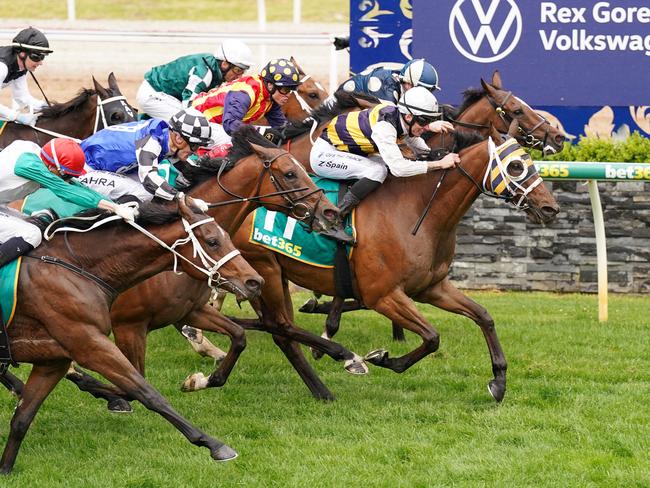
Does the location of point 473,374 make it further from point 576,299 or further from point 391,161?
point 576,299

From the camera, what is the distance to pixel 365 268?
7.77 metres

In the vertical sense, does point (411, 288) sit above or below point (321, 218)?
below

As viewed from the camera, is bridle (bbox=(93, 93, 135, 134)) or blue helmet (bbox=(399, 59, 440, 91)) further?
bridle (bbox=(93, 93, 135, 134))

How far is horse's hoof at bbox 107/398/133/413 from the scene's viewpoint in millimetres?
7480

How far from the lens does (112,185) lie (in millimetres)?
7414

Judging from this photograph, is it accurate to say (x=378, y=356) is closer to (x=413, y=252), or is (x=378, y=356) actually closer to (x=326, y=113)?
(x=413, y=252)

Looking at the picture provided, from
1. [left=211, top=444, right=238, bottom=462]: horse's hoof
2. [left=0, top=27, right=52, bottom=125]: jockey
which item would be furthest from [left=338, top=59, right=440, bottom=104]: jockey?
[left=211, top=444, right=238, bottom=462]: horse's hoof

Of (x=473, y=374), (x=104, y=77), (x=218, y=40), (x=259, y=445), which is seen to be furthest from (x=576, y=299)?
(x=104, y=77)

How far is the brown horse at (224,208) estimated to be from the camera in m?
7.11

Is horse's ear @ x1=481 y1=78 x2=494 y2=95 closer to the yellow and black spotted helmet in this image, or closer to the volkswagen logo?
the yellow and black spotted helmet

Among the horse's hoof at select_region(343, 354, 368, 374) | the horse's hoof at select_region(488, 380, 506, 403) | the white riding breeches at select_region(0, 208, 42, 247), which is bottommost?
the horse's hoof at select_region(343, 354, 368, 374)

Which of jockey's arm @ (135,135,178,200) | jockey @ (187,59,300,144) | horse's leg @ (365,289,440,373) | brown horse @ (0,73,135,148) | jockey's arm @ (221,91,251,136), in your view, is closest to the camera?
jockey's arm @ (135,135,178,200)

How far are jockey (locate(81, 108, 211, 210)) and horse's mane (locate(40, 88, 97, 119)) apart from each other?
7.31 feet

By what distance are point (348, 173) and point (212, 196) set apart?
1.06m
